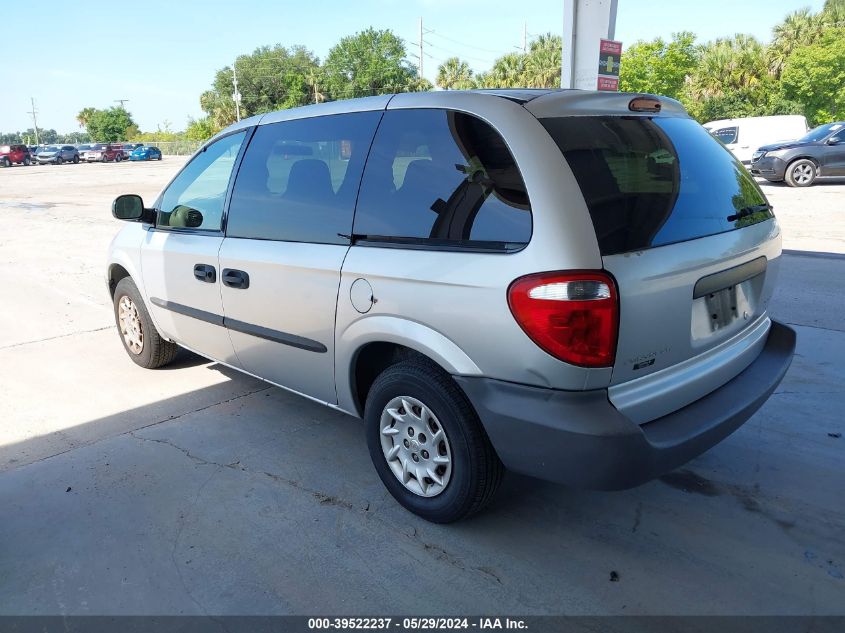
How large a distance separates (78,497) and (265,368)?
3.64 ft

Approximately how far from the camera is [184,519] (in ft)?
9.93

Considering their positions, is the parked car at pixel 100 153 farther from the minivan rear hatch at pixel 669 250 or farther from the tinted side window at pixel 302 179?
the minivan rear hatch at pixel 669 250

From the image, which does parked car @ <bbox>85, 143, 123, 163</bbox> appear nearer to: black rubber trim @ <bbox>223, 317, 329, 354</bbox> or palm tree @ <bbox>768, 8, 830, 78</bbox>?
palm tree @ <bbox>768, 8, 830, 78</bbox>

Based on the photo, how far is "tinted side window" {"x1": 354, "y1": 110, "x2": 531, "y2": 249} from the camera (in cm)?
248

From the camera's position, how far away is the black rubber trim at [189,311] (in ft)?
12.8

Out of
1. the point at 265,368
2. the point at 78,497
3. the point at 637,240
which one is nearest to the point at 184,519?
the point at 78,497

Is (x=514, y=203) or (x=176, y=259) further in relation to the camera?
(x=176, y=259)

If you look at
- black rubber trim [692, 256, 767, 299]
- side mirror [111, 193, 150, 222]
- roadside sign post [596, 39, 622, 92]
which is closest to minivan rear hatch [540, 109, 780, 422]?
black rubber trim [692, 256, 767, 299]

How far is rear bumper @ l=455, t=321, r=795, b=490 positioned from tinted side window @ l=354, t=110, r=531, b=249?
0.58 m

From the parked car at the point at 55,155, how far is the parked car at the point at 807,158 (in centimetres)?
5094

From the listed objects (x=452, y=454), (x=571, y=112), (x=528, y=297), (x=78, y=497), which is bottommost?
(x=78, y=497)

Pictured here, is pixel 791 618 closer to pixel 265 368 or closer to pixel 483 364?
pixel 483 364

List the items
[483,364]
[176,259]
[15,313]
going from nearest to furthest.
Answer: [483,364], [176,259], [15,313]

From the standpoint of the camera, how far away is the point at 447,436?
2689 millimetres
